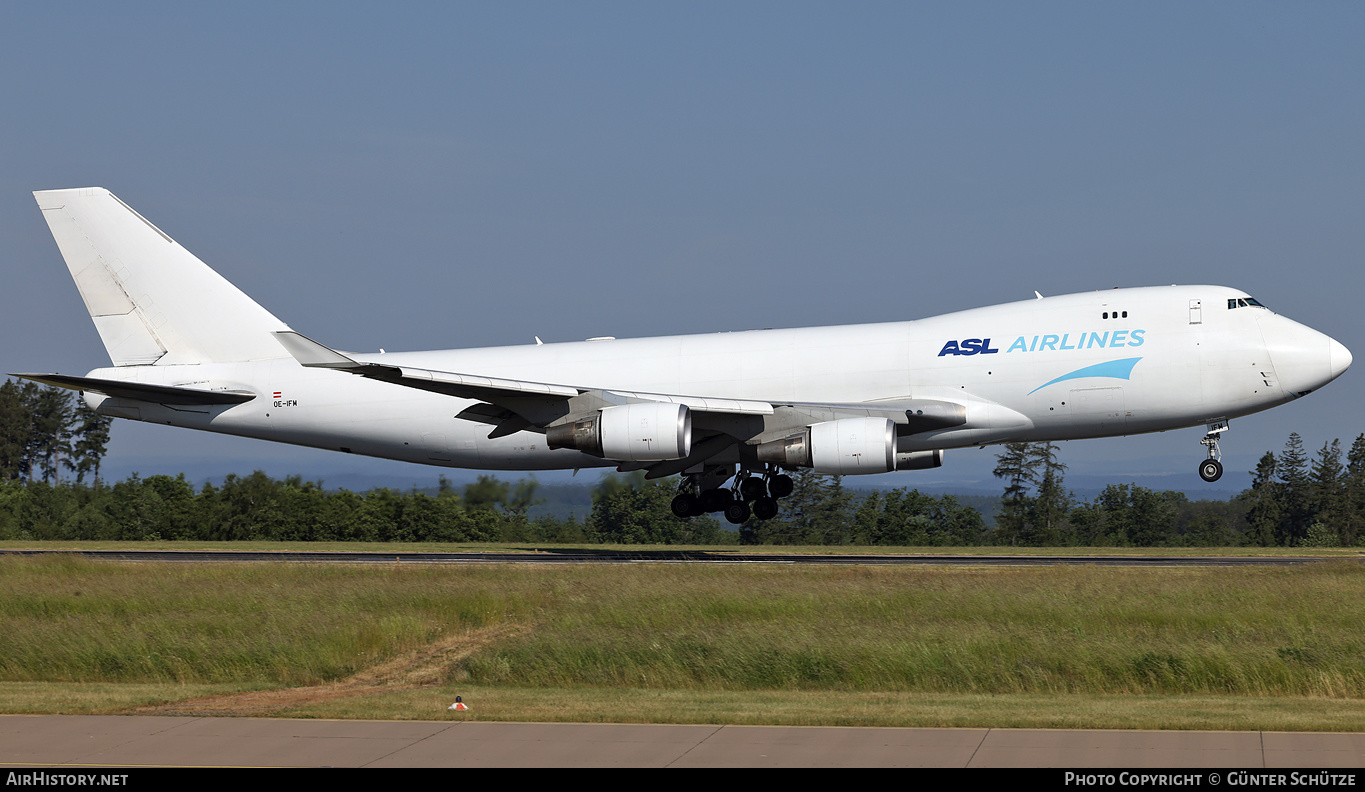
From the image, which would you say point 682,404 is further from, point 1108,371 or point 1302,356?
point 1302,356

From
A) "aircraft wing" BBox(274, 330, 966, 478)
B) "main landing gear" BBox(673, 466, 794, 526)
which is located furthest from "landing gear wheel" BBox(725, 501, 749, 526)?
"aircraft wing" BBox(274, 330, 966, 478)

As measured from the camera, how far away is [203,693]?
16.1 meters

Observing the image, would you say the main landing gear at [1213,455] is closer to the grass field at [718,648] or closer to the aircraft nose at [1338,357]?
the aircraft nose at [1338,357]

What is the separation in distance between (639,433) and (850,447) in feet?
16.6

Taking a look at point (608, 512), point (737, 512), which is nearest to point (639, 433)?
point (737, 512)

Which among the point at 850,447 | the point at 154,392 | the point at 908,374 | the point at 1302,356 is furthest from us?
the point at 154,392

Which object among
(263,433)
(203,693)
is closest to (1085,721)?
(203,693)

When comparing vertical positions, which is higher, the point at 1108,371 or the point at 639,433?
the point at 1108,371

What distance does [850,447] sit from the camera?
2911 cm

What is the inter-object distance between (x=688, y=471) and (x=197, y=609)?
596 inches

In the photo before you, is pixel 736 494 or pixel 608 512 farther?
pixel 608 512

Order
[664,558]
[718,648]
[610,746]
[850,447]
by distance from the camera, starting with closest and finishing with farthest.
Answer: [610,746], [718,648], [850,447], [664,558]

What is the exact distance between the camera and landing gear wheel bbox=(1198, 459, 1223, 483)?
103ft
